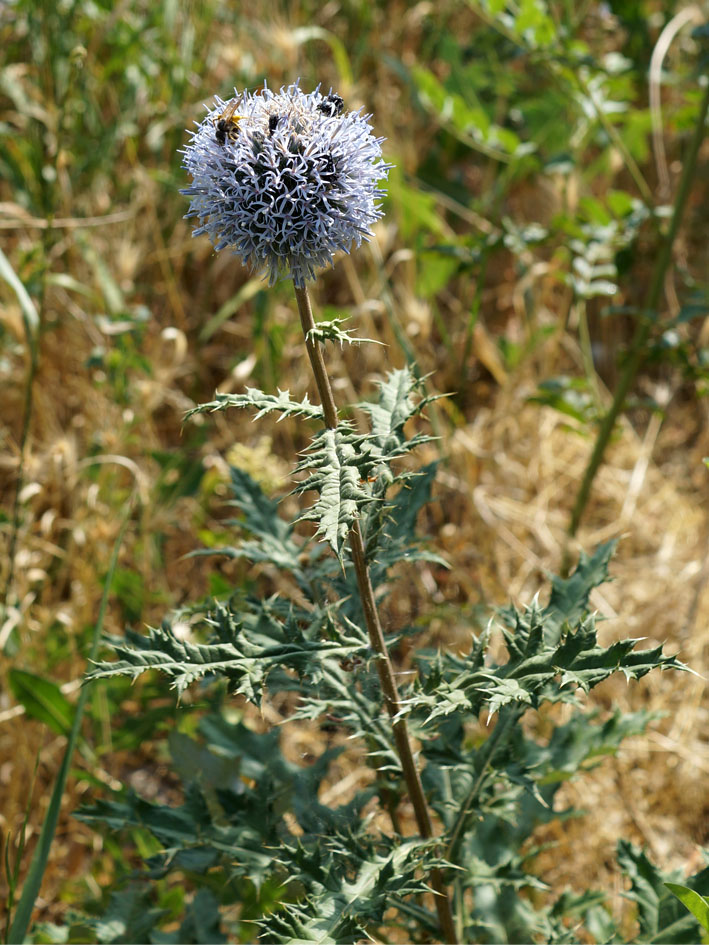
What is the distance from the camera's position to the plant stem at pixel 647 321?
8.67ft

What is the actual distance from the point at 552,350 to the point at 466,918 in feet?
8.16

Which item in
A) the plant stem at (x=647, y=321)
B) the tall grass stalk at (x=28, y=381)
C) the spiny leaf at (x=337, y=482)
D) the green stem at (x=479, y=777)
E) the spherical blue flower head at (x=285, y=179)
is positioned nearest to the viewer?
the spiny leaf at (x=337, y=482)

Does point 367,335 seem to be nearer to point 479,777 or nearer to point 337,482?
point 479,777

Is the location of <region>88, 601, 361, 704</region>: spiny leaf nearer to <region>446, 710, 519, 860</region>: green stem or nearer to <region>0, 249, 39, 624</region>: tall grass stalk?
<region>446, 710, 519, 860</region>: green stem

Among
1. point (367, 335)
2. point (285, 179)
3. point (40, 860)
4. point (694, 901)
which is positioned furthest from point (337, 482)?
point (367, 335)

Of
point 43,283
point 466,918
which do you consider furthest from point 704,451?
point 43,283

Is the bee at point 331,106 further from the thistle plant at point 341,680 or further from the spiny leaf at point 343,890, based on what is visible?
the spiny leaf at point 343,890

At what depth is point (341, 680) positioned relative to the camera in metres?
1.79

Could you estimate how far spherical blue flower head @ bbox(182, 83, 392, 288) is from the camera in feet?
4.78

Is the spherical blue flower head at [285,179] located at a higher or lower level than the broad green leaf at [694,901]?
higher

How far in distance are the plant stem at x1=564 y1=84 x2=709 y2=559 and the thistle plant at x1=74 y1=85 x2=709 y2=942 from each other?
95 cm

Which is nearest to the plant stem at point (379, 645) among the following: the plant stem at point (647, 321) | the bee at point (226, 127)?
the bee at point (226, 127)

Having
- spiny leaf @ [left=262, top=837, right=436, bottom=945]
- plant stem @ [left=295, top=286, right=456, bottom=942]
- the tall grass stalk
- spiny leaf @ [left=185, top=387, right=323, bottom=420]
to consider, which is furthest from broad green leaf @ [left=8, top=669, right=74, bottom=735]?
spiny leaf @ [left=185, top=387, right=323, bottom=420]

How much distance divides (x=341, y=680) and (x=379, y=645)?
0.14 m
